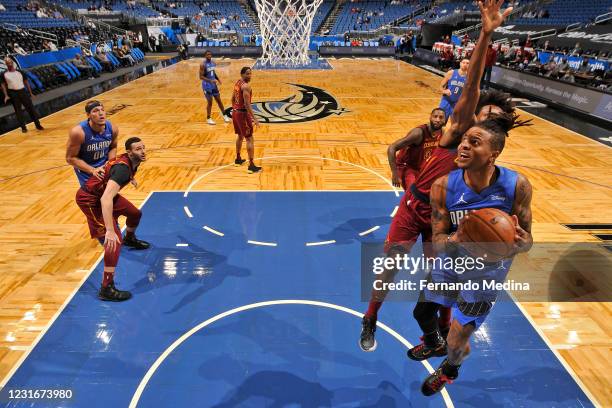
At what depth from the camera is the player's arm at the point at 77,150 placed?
436 cm

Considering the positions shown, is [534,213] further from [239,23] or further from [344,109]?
[239,23]

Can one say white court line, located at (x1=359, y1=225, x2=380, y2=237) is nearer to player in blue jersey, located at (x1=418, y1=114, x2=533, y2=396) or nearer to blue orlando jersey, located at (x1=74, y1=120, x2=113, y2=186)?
player in blue jersey, located at (x1=418, y1=114, x2=533, y2=396)

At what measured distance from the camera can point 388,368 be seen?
3377 mm

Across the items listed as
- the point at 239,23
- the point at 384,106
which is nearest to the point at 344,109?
the point at 384,106

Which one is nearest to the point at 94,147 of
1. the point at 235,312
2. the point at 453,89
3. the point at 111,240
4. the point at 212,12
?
the point at 111,240

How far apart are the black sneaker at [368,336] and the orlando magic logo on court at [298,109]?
8500mm

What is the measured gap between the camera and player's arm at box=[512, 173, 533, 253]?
2339 millimetres

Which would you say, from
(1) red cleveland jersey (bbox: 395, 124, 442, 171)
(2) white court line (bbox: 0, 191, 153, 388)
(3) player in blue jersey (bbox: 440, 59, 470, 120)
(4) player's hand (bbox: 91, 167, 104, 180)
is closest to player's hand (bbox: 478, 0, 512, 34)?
Answer: (1) red cleveland jersey (bbox: 395, 124, 442, 171)

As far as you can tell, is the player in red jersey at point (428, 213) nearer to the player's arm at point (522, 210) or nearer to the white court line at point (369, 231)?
the player's arm at point (522, 210)

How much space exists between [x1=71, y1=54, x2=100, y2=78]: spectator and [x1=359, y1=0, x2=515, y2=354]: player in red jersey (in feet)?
62.4

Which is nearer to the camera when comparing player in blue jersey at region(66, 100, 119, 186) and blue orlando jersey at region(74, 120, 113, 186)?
player in blue jersey at region(66, 100, 119, 186)

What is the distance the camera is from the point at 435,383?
10.0ft

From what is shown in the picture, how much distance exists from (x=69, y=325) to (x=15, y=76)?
8347mm

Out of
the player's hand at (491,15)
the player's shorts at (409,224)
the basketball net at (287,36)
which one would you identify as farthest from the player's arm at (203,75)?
the basketball net at (287,36)
